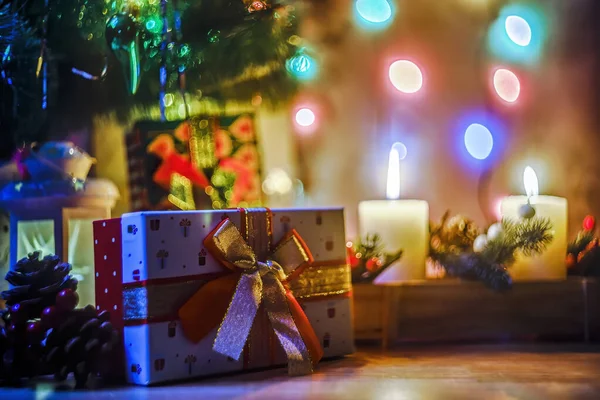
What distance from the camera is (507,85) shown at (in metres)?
1.47

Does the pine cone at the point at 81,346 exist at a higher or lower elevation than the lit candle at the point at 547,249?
lower

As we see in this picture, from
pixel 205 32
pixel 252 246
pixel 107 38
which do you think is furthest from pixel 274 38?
pixel 252 246

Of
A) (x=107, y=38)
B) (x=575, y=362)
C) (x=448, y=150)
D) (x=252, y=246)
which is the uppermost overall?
(x=107, y=38)

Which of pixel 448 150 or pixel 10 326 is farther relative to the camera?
pixel 448 150

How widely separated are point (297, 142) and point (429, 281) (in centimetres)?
55

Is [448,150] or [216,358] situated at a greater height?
[448,150]

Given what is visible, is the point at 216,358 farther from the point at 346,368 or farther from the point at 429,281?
the point at 429,281

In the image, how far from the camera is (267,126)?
1598 millimetres

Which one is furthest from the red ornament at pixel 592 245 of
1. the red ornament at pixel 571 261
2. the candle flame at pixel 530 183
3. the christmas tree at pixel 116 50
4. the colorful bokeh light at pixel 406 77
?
the christmas tree at pixel 116 50

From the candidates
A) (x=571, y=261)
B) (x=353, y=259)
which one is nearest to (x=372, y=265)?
(x=353, y=259)

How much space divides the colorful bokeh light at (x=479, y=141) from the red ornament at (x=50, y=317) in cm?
92

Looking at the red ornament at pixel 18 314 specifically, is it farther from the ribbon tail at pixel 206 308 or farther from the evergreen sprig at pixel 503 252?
the evergreen sprig at pixel 503 252

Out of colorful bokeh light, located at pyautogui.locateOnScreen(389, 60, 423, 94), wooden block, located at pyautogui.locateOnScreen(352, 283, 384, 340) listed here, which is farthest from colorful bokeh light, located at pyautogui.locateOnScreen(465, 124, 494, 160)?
wooden block, located at pyautogui.locateOnScreen(352, 283, 384, 340)

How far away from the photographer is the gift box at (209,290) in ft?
2.74
